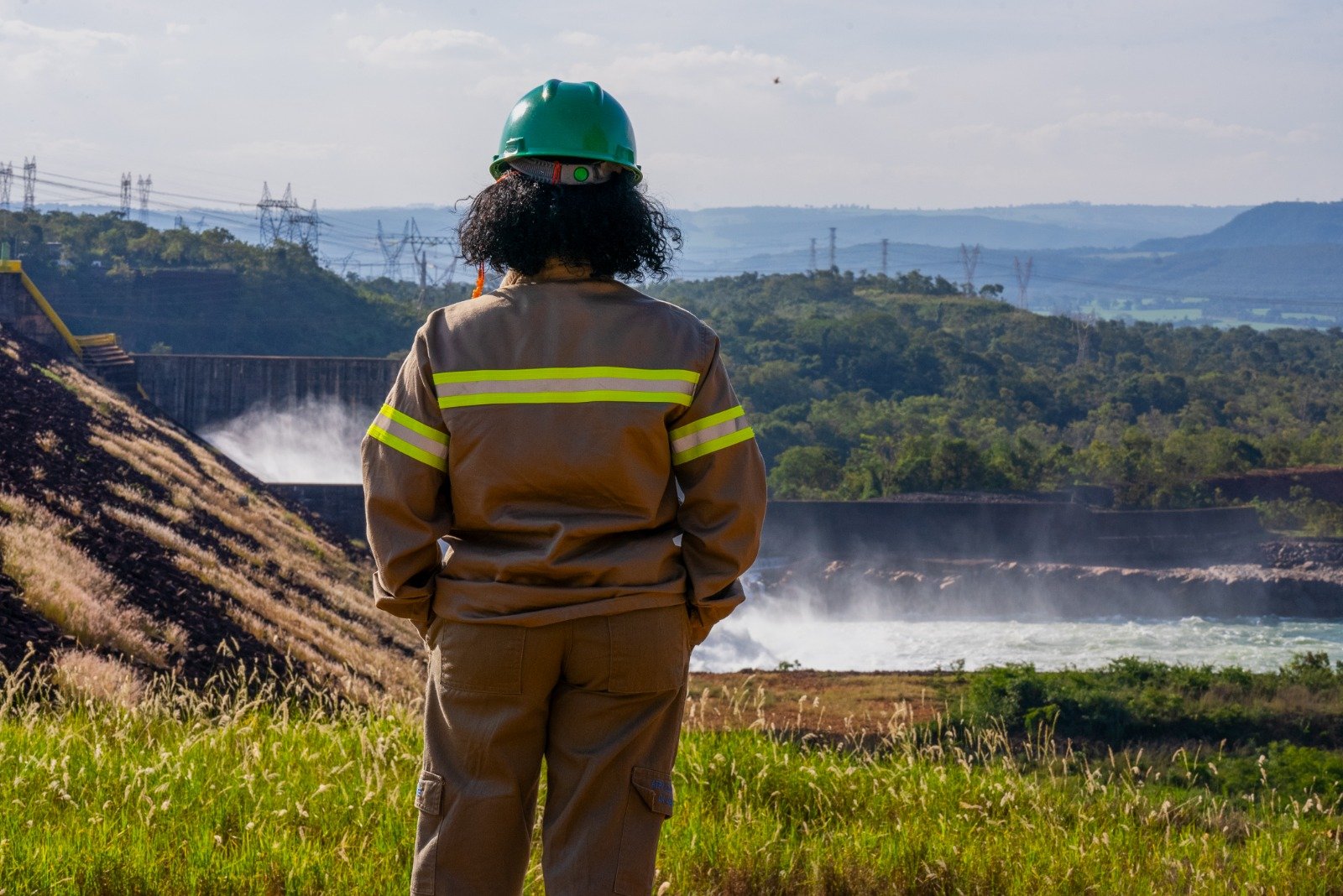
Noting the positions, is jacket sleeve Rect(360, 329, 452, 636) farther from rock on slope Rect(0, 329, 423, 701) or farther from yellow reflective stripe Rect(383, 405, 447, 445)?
rock on slope Rect(0, 329, 423, 701)

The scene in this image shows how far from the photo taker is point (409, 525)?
2.64 metres

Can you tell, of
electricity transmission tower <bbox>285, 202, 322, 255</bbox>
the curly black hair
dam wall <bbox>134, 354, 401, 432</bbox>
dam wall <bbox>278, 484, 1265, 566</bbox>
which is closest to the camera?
the curly black hair

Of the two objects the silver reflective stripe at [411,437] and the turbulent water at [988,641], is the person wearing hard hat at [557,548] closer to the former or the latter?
the silver reflective stripe at [411,437]

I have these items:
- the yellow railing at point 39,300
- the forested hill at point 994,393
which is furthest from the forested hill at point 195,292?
the yellow railing at point 39,300

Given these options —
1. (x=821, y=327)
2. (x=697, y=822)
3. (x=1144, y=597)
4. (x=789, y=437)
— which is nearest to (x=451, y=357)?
(x=697, y=822)

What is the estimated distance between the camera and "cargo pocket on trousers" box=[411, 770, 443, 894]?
2580 millimetres

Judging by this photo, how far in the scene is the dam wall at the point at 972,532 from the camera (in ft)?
133

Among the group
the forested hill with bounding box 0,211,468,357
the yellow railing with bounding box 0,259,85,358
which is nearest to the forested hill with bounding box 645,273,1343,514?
the forested hill with bounding box 0,211,468,357

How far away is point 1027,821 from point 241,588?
10892 millimetres

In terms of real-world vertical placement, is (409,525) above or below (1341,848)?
above

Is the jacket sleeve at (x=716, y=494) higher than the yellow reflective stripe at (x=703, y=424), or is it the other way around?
the yellow reflective stripe at (x=703, y=424)

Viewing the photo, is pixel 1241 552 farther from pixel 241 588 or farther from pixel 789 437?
pixel 241 588

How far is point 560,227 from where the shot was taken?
2773mm

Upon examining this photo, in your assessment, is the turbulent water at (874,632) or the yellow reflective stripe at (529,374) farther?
the turbulent water at (874,632)
